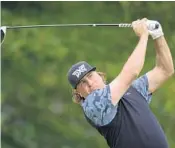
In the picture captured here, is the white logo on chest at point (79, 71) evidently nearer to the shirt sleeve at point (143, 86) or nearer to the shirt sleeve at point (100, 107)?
the shirt sleeve at point (100, 107)

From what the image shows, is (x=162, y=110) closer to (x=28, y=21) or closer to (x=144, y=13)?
(x=144, y=13)

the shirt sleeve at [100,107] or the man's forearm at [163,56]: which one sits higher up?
the man's forearm at [163,56]

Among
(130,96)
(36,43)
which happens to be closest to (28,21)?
(36,43)

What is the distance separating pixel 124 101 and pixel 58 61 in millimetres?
5076

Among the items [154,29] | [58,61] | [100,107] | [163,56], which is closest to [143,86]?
[163,56]

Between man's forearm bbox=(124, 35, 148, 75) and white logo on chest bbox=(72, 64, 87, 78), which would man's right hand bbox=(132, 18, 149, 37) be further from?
white logo on chest bbox=(72, 64, 87, 78)

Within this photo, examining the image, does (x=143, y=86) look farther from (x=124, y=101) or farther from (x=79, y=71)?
(x=79, y=71)

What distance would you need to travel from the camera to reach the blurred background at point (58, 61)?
10.7m

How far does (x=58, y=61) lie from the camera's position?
1091 centimetres

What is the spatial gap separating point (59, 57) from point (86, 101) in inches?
204

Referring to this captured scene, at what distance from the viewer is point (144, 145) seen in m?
5.80

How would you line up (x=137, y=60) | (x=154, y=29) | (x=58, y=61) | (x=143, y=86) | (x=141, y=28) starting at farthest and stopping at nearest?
(x=58, y=61) < (x=143, y=86) < (x=154, y=29) < (x=141, y=28) < (x=137, y=60)

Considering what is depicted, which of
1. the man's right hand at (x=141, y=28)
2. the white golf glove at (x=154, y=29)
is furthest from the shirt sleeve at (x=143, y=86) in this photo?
the man's right hand at (x=141, y=28)

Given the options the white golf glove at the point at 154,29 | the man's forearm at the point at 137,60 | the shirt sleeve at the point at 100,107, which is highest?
the white golf glove at the point at 154,29
